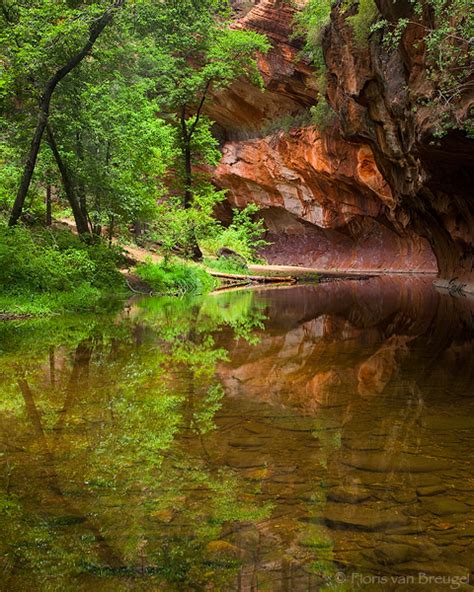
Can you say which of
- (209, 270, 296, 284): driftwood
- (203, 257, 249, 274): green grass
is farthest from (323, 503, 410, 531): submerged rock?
(203, 257, 249, 274): green grass

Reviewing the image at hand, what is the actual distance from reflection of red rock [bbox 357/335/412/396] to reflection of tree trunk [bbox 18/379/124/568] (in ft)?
9.84

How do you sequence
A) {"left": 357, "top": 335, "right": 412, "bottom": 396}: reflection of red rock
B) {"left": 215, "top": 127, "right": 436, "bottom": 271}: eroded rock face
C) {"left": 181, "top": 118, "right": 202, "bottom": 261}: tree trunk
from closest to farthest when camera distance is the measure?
{"left": 357, "top": 335, "right": 412, "bottom": 396}: reflection of red rock
{"left": 181, "top": 118, "right": 202, "bottom": 261}: tree trunk
{"left": 215, "top": 127, "right": 436, "bottom": 271}: eroded rock face

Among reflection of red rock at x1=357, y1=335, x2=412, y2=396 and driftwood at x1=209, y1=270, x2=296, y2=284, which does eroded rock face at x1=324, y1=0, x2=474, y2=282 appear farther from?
driftwood at x1=209, y1=270, x2=296, y2=284

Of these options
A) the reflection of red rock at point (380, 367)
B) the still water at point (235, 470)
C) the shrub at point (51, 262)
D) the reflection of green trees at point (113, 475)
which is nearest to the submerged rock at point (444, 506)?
the still water at point (235, 470)

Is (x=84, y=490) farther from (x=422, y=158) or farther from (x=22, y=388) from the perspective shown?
(x=422, y=158)

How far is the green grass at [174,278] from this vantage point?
64.3 ft

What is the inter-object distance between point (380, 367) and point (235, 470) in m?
3.73

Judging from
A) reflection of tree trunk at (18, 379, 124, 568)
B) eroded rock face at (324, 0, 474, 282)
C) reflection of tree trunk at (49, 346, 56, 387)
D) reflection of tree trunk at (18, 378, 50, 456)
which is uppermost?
eroded rock face at (324, 0, 474, 282)

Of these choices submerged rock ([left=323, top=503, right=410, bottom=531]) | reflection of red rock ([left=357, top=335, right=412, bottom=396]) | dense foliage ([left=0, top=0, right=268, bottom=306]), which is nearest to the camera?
submerged rock ([left=323, top=503, right=410, bottom=531])

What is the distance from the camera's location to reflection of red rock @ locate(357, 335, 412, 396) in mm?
5771

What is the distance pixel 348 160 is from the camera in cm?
3306

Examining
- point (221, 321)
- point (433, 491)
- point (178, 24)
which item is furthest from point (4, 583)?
point (178, 24)

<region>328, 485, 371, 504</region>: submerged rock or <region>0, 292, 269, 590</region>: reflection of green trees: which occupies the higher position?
<region>328, 485, 371, 504</region>: submerged rock

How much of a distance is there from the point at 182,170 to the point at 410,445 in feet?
81.4
